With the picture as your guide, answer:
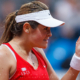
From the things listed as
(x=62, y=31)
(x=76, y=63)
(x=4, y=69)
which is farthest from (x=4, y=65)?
(x=62, y=31)

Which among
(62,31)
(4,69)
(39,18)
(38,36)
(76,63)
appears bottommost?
(62,31)

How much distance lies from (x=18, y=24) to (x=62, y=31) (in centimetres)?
258

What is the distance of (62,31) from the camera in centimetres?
404

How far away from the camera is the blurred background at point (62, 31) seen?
3.76m

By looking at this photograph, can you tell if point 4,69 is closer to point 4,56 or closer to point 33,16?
point 4,56

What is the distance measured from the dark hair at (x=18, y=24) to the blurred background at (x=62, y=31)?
207cm

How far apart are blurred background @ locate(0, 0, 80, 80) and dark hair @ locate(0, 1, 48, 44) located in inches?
81.3

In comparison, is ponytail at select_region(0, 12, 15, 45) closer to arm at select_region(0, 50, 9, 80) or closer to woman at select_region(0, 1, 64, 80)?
woman at select_region(0, 1, 64, 80)

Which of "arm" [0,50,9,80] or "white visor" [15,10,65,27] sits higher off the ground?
"white visor" [15,10,65,27]

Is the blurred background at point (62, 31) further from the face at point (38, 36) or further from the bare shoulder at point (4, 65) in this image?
the bare shoulder at point (4, 65)

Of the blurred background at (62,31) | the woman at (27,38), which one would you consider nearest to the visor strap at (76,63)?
the woman at (27,38)

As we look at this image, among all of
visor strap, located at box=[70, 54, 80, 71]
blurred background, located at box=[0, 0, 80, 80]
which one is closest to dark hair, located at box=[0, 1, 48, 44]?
visor strap, located at box=[70, 54, 80, 71]

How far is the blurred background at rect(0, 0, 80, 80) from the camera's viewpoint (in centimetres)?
376

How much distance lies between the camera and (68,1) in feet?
14.6
